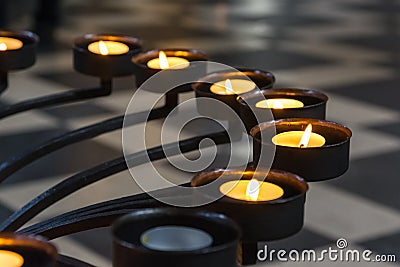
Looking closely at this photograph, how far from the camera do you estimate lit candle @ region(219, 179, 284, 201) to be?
1.41 ft

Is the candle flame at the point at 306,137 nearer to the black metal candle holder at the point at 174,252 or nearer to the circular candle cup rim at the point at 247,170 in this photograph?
the circular candle cup rim at the point at 247,170

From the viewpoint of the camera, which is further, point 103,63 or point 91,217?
point 103,63

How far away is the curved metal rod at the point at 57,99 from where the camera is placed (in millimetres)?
590

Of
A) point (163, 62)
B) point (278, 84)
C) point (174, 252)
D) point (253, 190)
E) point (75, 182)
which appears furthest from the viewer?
point (278, 84)

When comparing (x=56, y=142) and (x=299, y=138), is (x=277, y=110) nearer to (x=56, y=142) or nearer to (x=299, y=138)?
(x=299, y=138)

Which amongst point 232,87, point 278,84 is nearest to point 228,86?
point 232,87

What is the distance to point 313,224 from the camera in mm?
1651

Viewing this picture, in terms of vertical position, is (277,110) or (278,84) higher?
(277,110)

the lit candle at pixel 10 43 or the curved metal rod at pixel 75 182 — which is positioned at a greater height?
the lit candle at pixel 10 43

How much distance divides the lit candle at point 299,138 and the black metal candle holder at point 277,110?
24 mm

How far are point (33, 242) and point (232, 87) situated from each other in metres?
0.31

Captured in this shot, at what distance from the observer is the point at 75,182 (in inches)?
21.2

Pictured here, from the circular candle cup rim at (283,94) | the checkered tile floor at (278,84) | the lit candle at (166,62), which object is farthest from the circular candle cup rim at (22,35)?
the checkered tile floor at (278,84)

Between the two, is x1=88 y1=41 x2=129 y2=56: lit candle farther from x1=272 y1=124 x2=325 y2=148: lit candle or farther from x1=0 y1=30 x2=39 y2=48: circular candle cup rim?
x1=272 y1=124 x2=325 y2=148: lit candle
